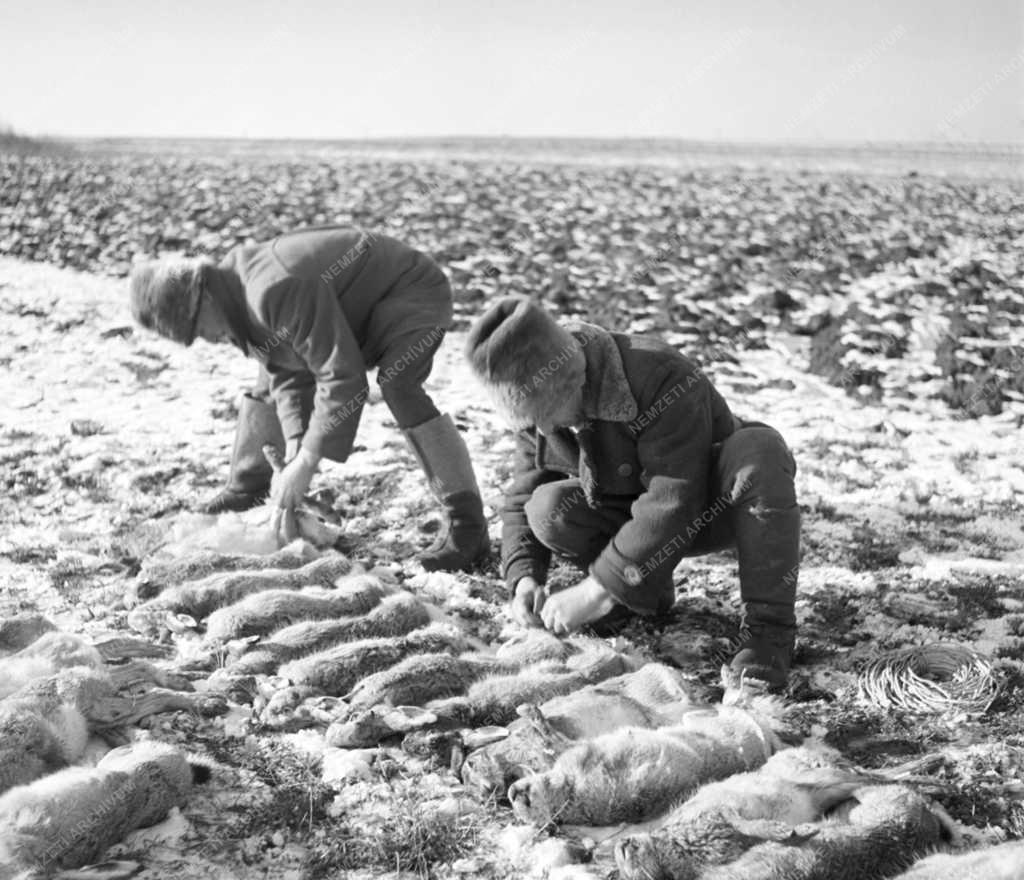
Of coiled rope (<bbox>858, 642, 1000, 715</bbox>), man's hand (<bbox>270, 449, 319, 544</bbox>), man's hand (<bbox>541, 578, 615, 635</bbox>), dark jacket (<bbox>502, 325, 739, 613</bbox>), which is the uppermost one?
dark jacket (<bbox>502, 325, 739, 613</bbox>)

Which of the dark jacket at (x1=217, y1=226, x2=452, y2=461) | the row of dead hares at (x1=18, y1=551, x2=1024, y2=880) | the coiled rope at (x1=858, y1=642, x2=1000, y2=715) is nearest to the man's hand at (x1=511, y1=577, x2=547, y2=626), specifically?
the row of dead hares at (x1=18, y1=551, x2=1024, y2=880)

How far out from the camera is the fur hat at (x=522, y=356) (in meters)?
3.23

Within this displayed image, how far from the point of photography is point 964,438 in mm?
6379

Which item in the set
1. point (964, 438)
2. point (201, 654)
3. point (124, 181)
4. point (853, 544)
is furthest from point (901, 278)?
point (124, 181)

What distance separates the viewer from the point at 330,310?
4480 millimetres

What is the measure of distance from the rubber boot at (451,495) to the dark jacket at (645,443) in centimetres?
100

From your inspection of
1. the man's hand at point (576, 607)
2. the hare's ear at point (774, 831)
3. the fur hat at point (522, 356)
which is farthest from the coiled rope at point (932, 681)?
the fur hat at point (522, 356)

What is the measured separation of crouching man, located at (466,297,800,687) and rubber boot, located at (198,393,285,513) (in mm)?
1881

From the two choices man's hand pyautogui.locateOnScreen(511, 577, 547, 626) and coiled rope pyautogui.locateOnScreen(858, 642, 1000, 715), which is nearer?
coiled rope pyautogui.locateOnScreen(858, 642, 1000, 715)

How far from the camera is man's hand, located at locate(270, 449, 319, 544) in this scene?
457 cm

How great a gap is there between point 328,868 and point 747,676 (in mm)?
1551

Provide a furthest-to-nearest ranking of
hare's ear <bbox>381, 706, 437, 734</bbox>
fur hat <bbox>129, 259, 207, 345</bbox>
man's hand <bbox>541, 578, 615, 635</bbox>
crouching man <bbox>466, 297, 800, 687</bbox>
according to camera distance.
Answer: fur hat <bbox>129, 259, 207, 345</bbox>, man's hand <bbox>541, 578, 615, 635</bbox>, crouching man <bbox>466, 297, 800, 687</bbox>, hare's ear <bbox>381, 706, 437, 734</bbox>

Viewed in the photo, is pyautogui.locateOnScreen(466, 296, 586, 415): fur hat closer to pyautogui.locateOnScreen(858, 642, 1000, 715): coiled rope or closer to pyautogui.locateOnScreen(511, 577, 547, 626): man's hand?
pyautogui.locateOnScreen(511, 577, 547, 626): man's hand

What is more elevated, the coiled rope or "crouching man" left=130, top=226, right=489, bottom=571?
"crouching man" left=130, top=226, right=489, bottom=571
